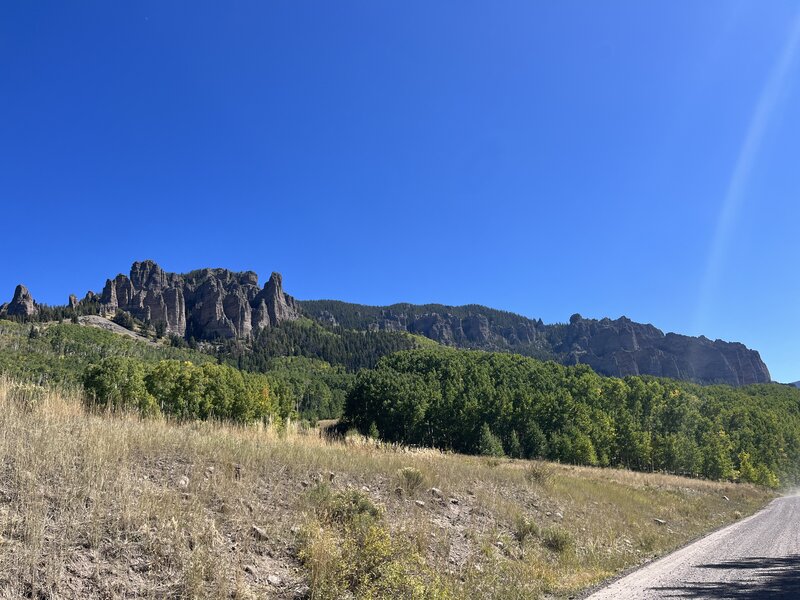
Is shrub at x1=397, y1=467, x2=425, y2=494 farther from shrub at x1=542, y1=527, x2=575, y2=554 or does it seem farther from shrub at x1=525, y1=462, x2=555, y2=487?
shrub at x1=525, y1=462, x2=555, y2=487

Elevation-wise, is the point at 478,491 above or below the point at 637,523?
above

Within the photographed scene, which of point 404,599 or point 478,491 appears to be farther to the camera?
point 478,491

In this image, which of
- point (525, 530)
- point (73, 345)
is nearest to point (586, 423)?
point (525, 530)

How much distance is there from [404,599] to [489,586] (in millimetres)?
2719

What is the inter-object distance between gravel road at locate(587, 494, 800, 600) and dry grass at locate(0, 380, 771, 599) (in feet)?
3.47

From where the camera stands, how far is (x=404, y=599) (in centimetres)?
696

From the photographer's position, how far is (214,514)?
714cm

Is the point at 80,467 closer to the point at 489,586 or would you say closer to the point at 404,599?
the point at 404,599

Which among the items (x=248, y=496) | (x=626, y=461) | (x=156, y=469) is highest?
(x=156, y=469)

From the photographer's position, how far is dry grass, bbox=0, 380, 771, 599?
17.6 feet

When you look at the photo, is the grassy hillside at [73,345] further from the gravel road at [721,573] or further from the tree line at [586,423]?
the gravel road at [721,573]

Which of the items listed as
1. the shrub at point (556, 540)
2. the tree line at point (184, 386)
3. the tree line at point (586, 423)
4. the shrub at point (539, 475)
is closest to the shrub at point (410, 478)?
the shrub at point (556, 540)

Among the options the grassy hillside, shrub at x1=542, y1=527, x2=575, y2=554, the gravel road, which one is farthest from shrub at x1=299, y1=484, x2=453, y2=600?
the grassy hillside

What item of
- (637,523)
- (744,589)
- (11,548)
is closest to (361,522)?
(11,548)
